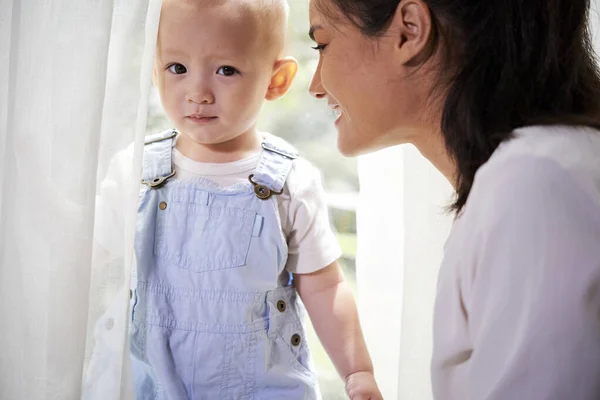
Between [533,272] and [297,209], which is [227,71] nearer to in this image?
[297,209]

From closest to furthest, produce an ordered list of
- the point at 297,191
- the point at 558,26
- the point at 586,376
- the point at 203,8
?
the point at 586,376 < the point at 558,26 < the point at 203,8 < the point at 297,191

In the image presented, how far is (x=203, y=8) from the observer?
4.42 ft

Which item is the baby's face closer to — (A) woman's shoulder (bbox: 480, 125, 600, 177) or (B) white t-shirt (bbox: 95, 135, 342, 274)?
(B) white t-shirt (bbox: 95, 135, 342, 274)

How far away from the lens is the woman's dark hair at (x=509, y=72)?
1072 mm

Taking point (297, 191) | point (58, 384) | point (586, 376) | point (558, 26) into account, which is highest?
point (558, 26)

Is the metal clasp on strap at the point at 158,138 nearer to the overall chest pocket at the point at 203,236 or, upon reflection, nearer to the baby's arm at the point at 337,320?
the overall chest pocket at the point at 203,236

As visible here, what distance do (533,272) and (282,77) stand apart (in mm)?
743

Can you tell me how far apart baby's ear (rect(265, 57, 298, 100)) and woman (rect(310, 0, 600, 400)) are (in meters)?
0.11

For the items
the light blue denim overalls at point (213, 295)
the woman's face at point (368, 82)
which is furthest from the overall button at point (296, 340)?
the woman's face at point (368, 82)

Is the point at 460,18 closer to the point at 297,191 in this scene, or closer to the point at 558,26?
the point at 558,26

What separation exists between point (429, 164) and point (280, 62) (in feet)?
1.15

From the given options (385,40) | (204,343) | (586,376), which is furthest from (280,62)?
(586,376)

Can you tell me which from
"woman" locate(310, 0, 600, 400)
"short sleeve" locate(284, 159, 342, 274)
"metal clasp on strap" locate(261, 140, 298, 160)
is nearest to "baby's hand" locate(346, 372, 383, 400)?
"short sleeve" locate(284, 159, 342, 274)

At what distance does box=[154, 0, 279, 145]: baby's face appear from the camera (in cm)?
135
